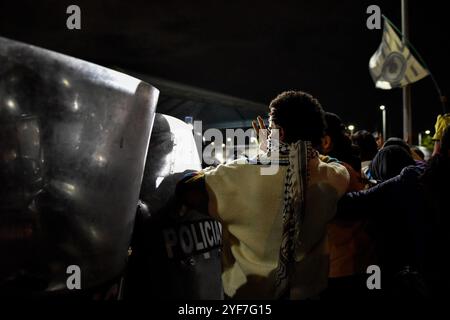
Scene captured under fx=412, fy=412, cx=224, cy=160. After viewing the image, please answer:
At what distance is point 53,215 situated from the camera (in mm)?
1448

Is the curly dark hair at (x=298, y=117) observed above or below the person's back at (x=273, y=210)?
above

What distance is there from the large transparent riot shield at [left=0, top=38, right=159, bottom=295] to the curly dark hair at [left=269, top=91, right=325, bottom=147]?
82cm

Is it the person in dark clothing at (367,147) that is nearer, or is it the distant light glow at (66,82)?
the distant light glow at (66,82)

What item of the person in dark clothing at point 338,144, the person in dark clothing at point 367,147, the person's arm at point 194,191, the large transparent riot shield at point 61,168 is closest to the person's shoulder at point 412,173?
the person in dark clothing at point 338,144

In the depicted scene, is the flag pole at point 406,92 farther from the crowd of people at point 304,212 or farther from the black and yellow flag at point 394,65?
the crowd of people at point 304,212

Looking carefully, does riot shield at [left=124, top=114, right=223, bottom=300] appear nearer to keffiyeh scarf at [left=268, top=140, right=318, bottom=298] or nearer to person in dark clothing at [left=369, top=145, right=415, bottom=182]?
keffiyeh scarf at [left=268, top=140, right=318, bottom=298]

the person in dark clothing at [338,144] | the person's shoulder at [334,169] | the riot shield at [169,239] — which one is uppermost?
the person in dark clothing at [338,144]

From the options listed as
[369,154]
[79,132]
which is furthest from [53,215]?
[369,154]

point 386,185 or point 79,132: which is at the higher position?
point 79,132

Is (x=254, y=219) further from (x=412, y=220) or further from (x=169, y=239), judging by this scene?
(x=412, y=220)

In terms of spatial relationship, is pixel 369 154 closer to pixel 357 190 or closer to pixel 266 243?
pixel 357 190

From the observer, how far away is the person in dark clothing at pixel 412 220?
216cm

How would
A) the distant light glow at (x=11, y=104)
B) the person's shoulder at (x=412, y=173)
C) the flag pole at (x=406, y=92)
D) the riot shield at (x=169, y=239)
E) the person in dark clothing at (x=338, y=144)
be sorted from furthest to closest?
1. the flag pole at (x=406, y=92)
2. the person in dark clothing at (x=338, y=144)
3. the person's shoulder at (x=412, y=173)
4. the riot shield at (x=169, y=239)
5. the distant light glow at (x=11, y=104)
